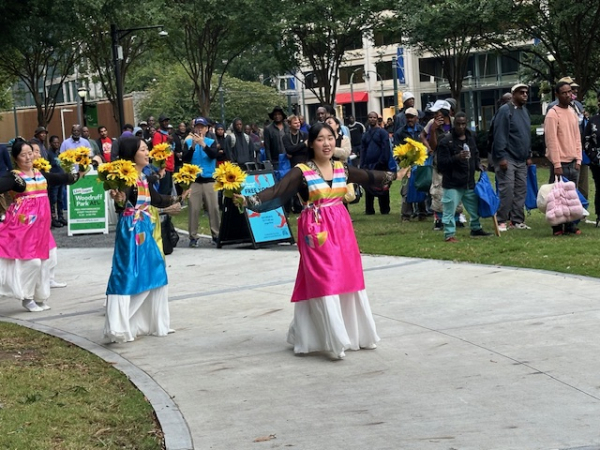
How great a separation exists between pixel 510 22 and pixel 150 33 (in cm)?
1194

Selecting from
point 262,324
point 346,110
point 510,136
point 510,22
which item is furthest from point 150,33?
point 346,110

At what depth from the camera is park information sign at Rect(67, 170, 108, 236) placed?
1908 cm

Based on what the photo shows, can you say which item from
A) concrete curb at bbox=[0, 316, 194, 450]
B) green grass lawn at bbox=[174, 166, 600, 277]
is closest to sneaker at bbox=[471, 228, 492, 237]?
green grass lawn at bbox=[174, 166, 600, 277]

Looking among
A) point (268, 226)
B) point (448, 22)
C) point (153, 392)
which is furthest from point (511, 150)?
point (448, 22)

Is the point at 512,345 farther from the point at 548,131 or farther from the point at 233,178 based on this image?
A: the point at 548,131

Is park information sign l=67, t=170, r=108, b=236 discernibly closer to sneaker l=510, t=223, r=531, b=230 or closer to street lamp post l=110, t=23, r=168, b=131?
sneaker l=510, t=223, r=531, b=230

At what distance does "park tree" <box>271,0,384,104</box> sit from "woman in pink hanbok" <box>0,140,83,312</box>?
21.3 m

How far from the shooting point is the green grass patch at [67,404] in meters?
5.95

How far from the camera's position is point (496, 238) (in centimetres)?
1370

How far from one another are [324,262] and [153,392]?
5.39 ft

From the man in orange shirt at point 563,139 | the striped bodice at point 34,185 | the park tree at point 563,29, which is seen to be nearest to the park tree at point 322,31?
the park tree at point 563,29

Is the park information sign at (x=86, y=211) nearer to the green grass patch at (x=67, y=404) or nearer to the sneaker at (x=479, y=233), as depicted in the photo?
the sneaker at (x=479, y=233)

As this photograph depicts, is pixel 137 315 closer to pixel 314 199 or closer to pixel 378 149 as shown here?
pixel 314 199

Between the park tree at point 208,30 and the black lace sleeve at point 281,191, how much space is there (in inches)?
937
